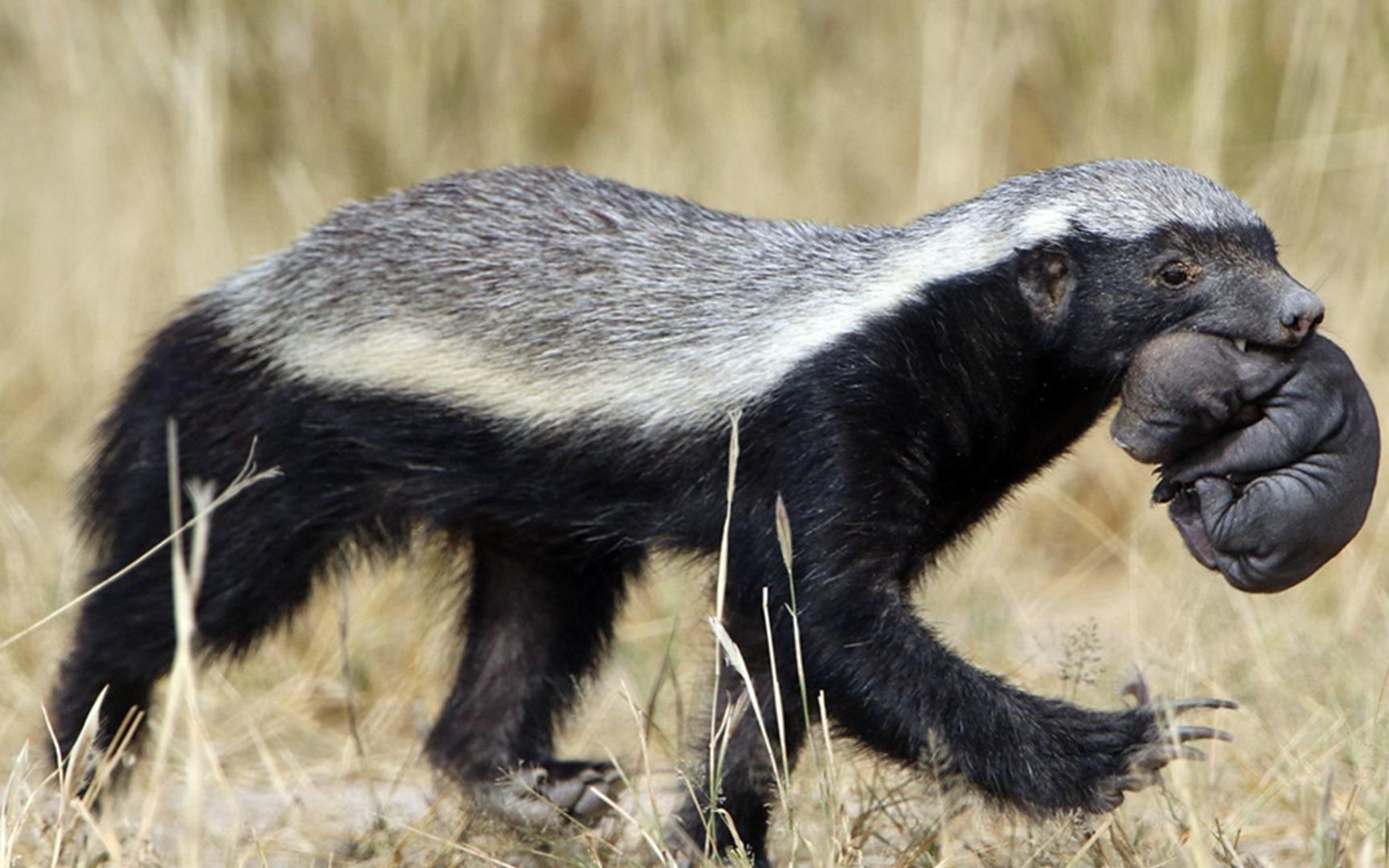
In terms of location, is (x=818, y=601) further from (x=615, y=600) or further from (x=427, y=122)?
(x=427, y=122)

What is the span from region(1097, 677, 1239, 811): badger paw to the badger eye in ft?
2.52

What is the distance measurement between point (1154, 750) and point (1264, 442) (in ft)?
1.93

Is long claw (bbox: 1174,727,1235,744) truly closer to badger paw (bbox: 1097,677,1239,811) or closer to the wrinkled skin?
badger paw (bbox: 1097,677,1239,811)

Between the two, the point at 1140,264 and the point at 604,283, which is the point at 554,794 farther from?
the point at 1140,264

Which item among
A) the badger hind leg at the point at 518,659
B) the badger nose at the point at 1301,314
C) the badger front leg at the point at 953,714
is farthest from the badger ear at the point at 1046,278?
the badger hind leg at the point at 518,659

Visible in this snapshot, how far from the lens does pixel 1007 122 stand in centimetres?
764

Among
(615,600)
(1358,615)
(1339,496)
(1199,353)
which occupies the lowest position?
(1358,615)

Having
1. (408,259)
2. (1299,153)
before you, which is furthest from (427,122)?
(408,259)

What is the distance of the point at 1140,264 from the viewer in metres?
3.77

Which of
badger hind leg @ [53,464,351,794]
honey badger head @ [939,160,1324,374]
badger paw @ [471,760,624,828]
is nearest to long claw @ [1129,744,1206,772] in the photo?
honey badger head @ [939,160,1324,374]

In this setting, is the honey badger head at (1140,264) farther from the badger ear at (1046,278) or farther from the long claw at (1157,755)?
the long claw at (1157,755)

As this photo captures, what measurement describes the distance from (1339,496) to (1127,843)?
758 millimetres

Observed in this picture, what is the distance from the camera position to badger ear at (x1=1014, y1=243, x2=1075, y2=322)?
388 centimetres

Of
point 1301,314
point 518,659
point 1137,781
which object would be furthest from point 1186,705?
point 518,659
